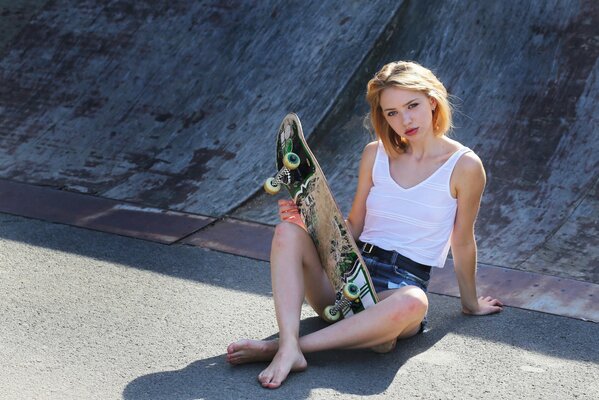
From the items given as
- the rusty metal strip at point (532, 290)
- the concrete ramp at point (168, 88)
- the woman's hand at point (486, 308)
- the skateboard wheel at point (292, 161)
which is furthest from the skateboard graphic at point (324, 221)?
the concrete ramp at point (168, 88)

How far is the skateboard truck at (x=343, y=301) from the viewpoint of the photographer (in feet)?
11.5

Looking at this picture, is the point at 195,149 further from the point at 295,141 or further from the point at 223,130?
the point at 295,141

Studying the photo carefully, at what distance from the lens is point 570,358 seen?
12.0ft

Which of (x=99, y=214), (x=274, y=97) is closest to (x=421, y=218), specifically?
(x=99, y=214)

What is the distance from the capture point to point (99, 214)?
5.01 meters

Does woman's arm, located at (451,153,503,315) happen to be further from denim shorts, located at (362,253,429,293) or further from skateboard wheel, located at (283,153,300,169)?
skateboard wheel, located at (283,153,300,169)

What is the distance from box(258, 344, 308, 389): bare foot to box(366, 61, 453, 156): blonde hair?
32.1 inches

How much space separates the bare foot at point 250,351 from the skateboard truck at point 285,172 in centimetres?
54

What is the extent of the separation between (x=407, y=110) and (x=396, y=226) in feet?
1.31

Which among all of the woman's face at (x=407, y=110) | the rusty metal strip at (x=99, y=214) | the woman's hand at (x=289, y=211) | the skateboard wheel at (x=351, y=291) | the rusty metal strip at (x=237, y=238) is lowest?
the rusty metal strip at (x=99, y=214)

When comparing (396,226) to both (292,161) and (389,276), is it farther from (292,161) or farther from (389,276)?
(292,161)

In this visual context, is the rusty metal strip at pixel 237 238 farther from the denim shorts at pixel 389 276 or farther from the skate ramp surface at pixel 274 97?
the denim shorts at pixel 389 276

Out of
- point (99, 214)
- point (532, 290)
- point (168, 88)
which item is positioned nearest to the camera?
point (532, 290)

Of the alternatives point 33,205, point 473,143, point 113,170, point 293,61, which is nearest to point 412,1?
point 293,61
